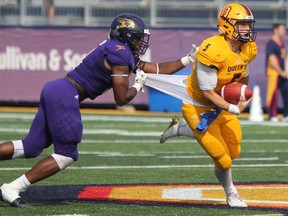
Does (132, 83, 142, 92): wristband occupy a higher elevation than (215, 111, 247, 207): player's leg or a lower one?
higher

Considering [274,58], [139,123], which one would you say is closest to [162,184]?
[139,123]

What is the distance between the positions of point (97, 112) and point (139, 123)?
9.03ft

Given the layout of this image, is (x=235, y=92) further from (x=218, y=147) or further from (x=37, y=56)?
(x=37, y=56)

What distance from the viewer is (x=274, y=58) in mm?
16875

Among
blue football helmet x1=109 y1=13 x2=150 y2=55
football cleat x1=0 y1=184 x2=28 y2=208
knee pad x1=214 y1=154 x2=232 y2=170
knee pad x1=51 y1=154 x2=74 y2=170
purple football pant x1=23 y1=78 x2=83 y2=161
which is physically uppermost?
blue football helmet x1=109 y1=13 x2=150 y2=55

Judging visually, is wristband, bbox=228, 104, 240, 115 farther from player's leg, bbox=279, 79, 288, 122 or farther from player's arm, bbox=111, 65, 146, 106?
player's leg, bbox=279, 79, 288, 122

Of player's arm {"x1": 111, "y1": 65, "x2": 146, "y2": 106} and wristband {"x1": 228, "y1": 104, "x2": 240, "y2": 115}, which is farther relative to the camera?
wristband {"x1": 228, "y1": 104, "x2": 240, "y2": 115}

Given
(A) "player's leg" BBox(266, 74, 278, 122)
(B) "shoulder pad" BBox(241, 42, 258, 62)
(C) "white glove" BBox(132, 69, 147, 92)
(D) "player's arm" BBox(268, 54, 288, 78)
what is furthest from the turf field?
(D) "player's arm" BBox(268, 54, 288, 78)

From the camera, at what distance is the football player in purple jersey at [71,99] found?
715cm

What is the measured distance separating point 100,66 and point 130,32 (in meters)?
0.39

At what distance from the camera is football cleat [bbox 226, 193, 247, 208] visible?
738 centimetres

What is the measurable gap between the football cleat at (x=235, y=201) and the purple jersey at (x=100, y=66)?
1362 mm

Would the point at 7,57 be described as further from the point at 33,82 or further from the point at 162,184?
the point at 162,184

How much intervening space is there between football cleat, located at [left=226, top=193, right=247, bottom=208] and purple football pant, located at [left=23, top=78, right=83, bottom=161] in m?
1.34
